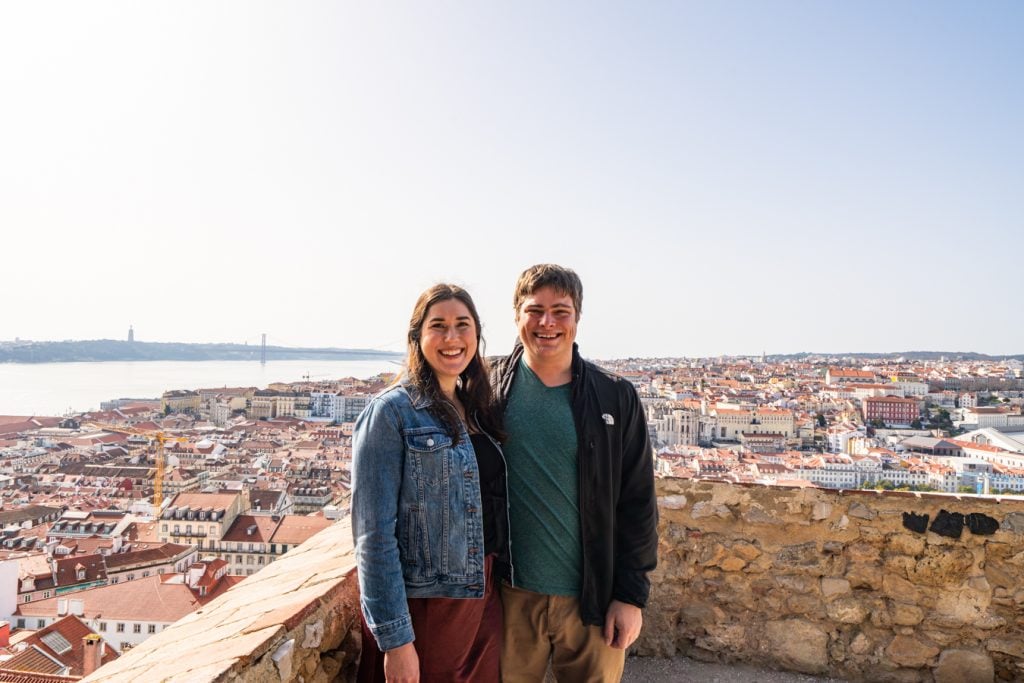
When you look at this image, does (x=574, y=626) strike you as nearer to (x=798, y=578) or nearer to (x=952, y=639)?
(x=798, y=578)

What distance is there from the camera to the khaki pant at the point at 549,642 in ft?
4.69

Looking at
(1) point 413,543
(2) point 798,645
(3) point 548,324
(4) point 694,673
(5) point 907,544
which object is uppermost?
(3) point 548,324

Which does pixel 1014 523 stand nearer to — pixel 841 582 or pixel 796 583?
pixel 841 582

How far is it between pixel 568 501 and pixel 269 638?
2.04 ft

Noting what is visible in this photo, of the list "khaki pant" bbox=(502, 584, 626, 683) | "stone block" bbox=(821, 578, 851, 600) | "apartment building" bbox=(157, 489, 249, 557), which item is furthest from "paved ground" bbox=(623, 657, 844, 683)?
"apartment building" bbox=(157, 489, 249, 557)

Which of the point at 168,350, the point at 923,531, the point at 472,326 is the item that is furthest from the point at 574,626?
the point at 168,350

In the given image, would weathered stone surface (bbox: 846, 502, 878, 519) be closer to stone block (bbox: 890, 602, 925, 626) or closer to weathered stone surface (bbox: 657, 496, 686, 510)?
stone block (bbox: 890, 602, 925, 626)

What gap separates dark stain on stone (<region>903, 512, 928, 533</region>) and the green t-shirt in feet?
4.52

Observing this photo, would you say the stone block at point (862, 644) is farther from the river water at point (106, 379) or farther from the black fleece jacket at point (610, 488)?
the river water at point (106, 379)

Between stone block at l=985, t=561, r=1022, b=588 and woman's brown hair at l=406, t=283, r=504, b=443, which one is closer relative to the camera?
woman's brown hair at l=406, t=283, r=504, b=443

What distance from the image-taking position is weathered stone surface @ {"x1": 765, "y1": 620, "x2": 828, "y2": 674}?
2223mm

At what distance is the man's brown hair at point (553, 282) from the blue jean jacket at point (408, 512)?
1.39 ft

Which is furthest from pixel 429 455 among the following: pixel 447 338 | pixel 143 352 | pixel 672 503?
pixel 143 352

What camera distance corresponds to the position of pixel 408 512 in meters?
1.13
